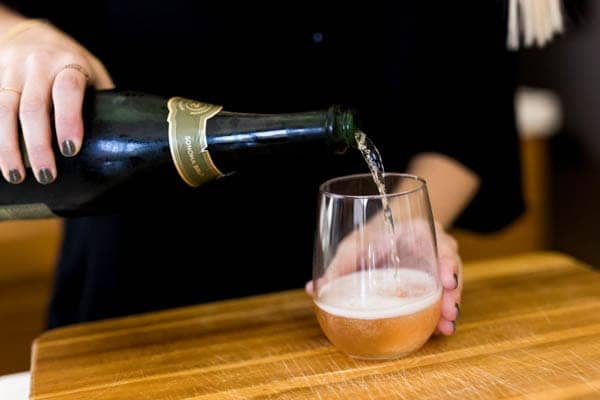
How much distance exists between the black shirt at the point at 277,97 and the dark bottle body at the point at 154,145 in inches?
9.1

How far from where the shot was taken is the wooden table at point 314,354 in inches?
26.7

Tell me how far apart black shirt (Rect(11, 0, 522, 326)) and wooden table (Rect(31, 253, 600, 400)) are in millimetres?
181

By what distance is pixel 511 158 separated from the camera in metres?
1.08

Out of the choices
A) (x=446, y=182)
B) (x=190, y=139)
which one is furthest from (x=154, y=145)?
(x=446, y=182)

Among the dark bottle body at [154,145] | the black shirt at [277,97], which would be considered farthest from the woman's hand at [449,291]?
the black shirt at [277,97]

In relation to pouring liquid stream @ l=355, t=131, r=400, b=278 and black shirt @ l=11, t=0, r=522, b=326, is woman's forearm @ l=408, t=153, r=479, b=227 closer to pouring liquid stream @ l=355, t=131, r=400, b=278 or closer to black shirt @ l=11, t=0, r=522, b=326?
black shirt @ l=11, t=0, r=522, b=326

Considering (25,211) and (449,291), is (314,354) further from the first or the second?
(25,211)

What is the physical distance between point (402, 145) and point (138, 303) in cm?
45

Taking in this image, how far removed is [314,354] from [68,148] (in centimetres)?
31

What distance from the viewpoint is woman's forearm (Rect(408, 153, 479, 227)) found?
1.03m

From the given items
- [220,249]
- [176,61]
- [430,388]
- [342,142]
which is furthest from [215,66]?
[430,388]

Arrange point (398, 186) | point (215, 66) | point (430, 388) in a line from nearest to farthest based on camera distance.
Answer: point (430, 388), point (398, 186), point (215, 66)

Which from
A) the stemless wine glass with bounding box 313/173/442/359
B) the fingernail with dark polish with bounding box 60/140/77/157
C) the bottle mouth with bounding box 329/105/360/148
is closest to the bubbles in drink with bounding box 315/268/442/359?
the stemless wine glass with bounding box 313/173/442/359

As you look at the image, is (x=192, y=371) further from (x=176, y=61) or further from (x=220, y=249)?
(x=176, y=61)
